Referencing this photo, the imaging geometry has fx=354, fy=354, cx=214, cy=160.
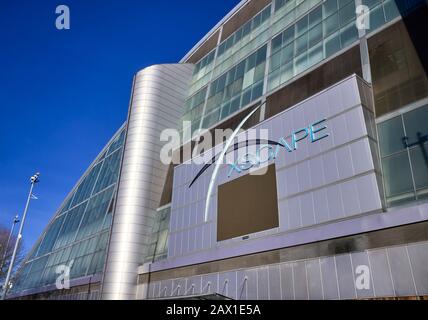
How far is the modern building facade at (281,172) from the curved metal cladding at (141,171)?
119mm

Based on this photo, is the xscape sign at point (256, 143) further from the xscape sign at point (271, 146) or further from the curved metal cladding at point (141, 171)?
the curved metal cladding at point (141, 171)

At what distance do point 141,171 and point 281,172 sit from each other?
1586 centimetres

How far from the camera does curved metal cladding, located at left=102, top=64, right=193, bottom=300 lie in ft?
92.5

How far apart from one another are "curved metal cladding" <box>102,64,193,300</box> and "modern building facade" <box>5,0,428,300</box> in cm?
12

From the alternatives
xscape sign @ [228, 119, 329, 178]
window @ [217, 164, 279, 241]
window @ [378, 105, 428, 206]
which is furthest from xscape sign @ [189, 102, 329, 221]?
window @ [378, 105, 428, 206]

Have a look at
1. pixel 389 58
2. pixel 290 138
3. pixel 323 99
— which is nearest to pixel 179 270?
pixel 290 138

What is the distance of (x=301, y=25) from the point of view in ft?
87.8

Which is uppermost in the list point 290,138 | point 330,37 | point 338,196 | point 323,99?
point 330,37

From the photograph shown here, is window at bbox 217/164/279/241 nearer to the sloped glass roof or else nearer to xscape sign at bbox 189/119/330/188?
xscape sign at bbox 189/119/330/188

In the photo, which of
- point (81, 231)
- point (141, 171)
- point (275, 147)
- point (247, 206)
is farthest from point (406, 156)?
point (81, 231)

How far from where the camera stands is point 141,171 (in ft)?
105

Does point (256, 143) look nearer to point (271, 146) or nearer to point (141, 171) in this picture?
point (271, 146)
